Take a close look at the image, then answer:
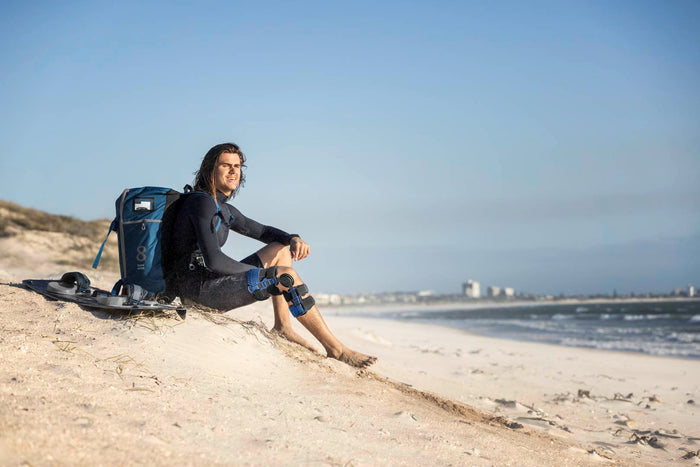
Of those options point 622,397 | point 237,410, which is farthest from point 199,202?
point 622,397

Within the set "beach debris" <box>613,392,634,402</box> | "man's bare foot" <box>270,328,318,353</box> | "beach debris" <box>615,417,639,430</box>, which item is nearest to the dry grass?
"man's bare foot" <box>270,328,318,353</box>

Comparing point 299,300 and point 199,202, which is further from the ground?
point 199,202

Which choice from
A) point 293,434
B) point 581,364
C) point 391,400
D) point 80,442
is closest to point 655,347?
point 581,364

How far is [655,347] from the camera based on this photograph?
15188 mm

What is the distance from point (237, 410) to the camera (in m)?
3.17

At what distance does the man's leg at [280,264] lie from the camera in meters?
5.22

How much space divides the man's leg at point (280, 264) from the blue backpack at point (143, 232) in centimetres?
92

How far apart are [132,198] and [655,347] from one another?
15.2 metres

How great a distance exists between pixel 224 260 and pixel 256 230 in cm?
92

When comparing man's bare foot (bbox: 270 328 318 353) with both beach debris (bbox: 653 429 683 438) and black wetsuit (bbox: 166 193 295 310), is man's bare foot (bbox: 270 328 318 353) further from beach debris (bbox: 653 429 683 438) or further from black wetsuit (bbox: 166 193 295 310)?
beach debris (bbox: 653 429 683 438)

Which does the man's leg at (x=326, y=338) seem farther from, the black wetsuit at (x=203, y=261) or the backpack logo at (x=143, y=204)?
the backpack logo at (x=143, y=204)

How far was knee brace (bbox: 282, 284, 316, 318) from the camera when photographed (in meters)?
4.56

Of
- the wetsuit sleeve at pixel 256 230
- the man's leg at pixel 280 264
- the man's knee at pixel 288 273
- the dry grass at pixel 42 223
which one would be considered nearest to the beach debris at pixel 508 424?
the man's leg at pixel 280 264

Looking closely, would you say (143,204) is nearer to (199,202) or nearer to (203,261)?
(199,202)
